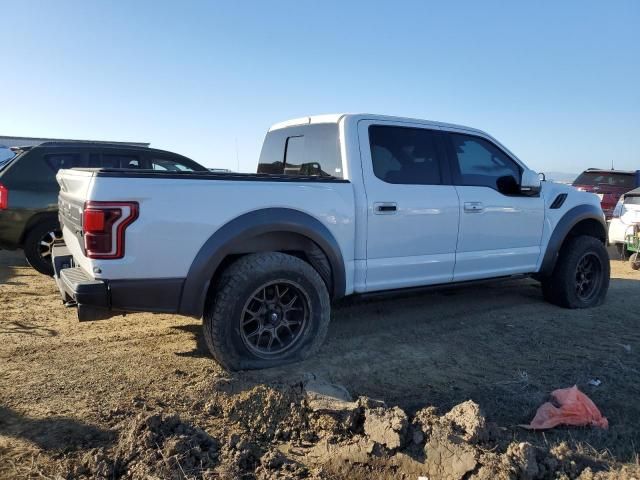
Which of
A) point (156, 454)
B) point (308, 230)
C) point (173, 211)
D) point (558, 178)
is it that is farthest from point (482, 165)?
point (558, 178)

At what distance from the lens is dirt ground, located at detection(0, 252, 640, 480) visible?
2.64m

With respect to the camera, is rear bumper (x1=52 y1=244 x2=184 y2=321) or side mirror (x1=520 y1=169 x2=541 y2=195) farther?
side mirror (x1=520 y1=169 x2=541 y2=195)

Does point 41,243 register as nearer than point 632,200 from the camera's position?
Yes

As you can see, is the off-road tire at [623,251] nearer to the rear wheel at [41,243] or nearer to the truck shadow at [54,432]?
the rear wheel at [41,243]

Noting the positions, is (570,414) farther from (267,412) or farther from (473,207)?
(473,207)

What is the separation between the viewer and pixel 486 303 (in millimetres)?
5992

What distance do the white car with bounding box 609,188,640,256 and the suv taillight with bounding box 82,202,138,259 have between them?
29.9 feet

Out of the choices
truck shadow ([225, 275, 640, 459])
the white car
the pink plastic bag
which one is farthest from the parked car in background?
the white car

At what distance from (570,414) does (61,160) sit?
6.78 metres

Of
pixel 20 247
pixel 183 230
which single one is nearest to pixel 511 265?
pixel 183 230

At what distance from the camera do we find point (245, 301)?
3723 millimetres

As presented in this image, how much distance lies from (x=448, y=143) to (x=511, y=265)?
4.83ft

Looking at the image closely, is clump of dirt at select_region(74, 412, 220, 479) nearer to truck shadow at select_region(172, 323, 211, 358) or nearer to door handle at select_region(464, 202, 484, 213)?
truck shadow at select_region(172, 323, 211, 358)

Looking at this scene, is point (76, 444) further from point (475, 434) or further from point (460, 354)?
point (460, 354)
